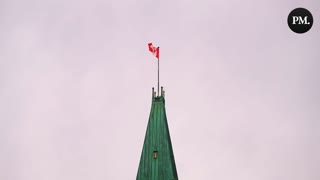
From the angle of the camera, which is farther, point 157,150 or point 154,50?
point 157,150

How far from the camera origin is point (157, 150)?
148ft

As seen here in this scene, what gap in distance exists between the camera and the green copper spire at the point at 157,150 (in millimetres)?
44062

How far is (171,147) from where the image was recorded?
147 feet

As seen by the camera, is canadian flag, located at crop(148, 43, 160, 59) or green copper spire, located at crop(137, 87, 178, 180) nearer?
canadian flag, located at crop(148, 43, 160, 59)

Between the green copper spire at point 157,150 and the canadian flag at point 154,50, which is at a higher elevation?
the canadian flag at point 154,50

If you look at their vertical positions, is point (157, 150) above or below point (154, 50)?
below

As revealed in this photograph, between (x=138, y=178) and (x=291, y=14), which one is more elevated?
(x=291, y=14)

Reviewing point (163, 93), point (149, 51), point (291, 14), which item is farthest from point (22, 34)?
point (291, 14)

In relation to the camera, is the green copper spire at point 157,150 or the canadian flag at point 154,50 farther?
the green copper spire at point 157,150

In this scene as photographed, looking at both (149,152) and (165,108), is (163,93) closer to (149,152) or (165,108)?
(165,108)

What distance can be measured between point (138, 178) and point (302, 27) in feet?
60.5

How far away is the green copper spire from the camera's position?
44062 mm

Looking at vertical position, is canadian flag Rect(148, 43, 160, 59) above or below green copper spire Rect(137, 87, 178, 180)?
above

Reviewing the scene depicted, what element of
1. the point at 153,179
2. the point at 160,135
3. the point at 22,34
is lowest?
the point at 153,179
